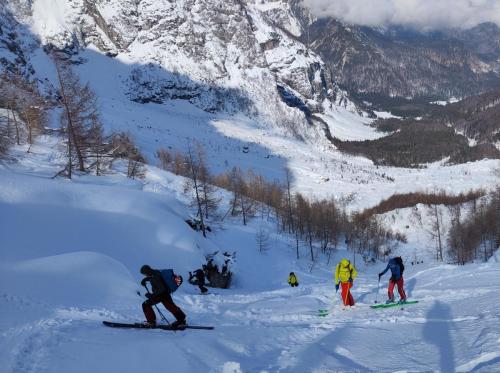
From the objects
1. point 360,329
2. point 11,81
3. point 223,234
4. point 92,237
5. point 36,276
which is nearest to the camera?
point 360,329

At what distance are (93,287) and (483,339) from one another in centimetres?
1273

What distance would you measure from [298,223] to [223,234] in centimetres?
3090

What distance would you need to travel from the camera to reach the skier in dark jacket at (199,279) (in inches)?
995

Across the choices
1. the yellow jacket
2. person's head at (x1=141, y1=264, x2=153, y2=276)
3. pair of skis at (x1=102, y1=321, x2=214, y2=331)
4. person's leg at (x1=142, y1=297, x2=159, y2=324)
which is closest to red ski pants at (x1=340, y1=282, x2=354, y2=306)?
the yellow jacket

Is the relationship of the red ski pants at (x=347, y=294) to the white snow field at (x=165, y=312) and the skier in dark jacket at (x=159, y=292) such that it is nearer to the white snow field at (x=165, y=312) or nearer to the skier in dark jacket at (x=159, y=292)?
the white snow field at (x=165, y=312)

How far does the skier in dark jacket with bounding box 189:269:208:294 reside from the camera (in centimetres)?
2527

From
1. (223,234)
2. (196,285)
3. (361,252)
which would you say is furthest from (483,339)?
(361,252)

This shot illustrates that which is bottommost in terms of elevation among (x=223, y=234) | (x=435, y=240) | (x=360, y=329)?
(x=435, y=240)

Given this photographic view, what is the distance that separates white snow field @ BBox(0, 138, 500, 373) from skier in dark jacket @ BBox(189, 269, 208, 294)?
0.68 meters

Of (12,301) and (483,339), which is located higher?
(12,301)

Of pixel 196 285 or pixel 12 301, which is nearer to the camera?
pixel 12 301

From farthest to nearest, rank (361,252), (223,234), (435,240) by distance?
(435,240) → (361,252) → (223,234)

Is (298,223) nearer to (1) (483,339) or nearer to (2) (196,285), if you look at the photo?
(2) (196,285)

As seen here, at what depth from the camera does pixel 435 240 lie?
108m
